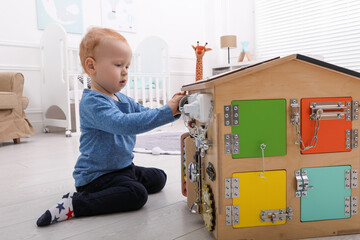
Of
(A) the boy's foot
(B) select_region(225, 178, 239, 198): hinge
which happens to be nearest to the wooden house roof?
(B) select_region(225, 178, 239, 198): hinge

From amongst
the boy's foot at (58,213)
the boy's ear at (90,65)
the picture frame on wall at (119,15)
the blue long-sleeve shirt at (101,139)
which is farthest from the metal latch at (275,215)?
the picture frame on wall at (119,15)

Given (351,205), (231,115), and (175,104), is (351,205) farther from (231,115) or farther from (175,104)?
(175,104)

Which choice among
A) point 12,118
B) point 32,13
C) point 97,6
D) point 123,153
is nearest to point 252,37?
point 97,6

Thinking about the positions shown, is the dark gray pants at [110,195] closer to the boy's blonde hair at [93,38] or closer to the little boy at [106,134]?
the little boy at [106,134]

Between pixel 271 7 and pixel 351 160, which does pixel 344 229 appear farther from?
pixel 271 7

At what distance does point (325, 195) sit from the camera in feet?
2.08

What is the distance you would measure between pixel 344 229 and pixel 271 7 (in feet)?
11.3

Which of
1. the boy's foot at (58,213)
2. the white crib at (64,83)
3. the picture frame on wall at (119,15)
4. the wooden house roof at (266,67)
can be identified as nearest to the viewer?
the wooden house roof at (266,67)

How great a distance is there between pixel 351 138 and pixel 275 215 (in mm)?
217

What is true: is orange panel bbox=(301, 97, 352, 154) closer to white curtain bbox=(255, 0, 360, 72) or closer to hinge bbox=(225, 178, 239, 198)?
hinge bbox=(225, 178, 239, 198)

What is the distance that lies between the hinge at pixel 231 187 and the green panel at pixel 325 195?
0.46 ft

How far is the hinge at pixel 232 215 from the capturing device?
60 cm

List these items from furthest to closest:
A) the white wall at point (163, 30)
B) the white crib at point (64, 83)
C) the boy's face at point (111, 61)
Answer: the white wall at point (163, 30), the white crib at point (64, 83), the boy's face at point (111, 61)

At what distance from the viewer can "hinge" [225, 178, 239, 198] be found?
1.95 feet
